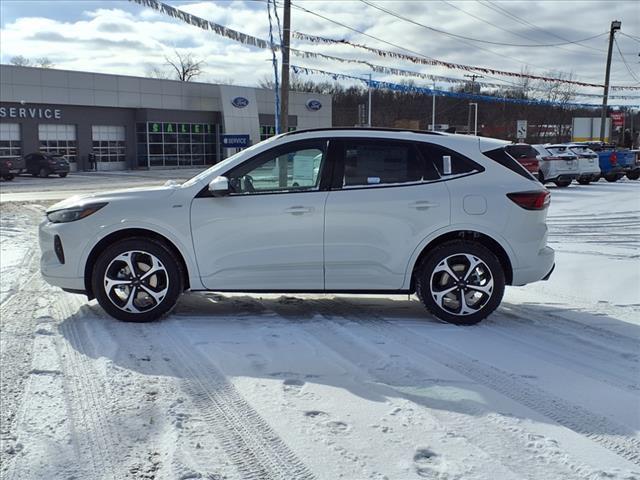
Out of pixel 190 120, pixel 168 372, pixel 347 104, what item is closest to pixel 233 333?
pixel 168 372

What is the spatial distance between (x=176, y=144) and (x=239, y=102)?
6.15m

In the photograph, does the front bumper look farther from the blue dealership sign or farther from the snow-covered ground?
the blue dealership sign

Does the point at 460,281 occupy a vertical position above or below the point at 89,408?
above

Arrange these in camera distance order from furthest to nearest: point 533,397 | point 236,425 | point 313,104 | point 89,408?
point 313,104
point 533,397
point 89,408
point 236,425

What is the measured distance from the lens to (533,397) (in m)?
4.09

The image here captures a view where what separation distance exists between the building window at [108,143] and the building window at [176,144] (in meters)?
1.34

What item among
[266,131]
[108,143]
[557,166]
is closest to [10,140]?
[108,143]

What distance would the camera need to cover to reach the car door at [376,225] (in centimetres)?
572

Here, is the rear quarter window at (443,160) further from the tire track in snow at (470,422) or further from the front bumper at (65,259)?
the front bumper at (65,259)

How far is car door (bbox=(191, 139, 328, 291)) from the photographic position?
574 cm

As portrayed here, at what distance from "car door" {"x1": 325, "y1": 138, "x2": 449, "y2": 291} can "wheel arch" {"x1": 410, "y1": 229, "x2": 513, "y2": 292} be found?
12cm

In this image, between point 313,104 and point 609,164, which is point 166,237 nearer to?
point 609,164

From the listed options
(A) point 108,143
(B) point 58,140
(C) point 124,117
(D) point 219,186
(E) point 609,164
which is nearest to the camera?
(D) point 219,186

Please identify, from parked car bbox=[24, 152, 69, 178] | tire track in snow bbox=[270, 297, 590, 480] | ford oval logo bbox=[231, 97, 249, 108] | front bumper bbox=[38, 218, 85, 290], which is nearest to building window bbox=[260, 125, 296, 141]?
ford oval logo bbox=[231, 97, 249, 108]
